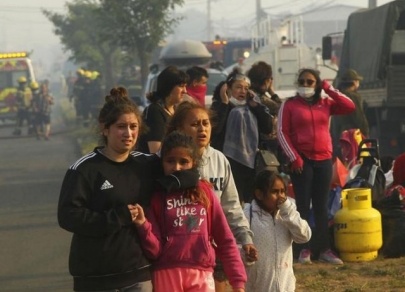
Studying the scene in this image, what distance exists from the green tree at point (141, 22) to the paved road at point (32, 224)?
8075mm

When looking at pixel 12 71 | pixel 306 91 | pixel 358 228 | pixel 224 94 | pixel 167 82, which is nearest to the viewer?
pixel 167 82

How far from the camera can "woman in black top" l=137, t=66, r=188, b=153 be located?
27.2ft

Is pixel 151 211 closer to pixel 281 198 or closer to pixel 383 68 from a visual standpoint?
pixel 281 198

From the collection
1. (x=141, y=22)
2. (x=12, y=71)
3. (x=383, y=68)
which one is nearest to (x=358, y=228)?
(x=383, y=68)

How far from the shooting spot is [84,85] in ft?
132

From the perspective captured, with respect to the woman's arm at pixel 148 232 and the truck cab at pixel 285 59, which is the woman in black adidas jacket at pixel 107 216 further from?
the truck cab at pixel 285 59

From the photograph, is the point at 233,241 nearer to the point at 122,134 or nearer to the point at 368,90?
the point at 122,134

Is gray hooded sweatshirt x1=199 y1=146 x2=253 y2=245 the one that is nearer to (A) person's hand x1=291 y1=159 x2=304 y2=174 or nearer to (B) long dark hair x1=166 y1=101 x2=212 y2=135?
(B) long dark hair x1=166 y1=101 x2=212 y2=135

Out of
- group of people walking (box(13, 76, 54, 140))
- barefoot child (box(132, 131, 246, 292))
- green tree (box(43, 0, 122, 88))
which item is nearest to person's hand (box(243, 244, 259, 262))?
barefoot child (box(132, 131, 246, 292))

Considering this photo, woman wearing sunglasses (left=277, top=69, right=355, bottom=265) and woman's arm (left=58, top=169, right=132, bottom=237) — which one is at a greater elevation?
woman's arm (left=58, top=169, right=132, bottom=237)

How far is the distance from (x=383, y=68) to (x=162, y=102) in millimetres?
14273

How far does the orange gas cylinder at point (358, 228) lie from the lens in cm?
1109

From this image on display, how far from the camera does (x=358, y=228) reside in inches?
436

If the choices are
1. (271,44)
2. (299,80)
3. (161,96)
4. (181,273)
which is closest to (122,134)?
(181,273)
